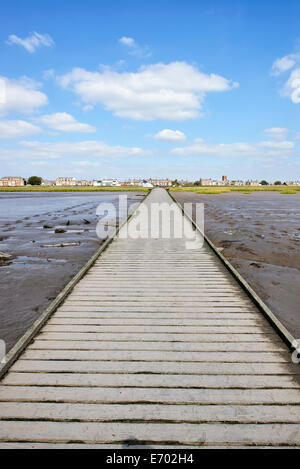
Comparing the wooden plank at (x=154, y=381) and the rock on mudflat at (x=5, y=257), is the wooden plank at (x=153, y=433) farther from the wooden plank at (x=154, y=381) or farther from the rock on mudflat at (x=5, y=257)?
the rock on mudflat at (x=5, y=257)

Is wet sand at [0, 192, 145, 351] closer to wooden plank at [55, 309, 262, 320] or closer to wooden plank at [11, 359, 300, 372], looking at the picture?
wooden plank at [55, 309, 262, 320]

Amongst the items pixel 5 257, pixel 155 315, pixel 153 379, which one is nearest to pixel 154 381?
pixel 153 379

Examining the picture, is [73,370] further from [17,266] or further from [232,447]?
[17,266]

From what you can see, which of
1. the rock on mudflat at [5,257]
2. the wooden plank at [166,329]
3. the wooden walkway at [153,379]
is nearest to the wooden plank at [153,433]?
the wooden walkway at [153,379]

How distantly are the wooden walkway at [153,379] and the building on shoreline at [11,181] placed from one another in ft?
614

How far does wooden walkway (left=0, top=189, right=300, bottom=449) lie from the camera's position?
2244 millimetres

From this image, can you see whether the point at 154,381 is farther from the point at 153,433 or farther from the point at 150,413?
the point at 153,433

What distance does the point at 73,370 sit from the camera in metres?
2.91

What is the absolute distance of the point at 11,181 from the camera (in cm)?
17275

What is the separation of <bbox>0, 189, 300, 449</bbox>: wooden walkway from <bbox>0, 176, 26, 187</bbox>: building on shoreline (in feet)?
614

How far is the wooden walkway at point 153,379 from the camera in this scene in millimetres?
2244

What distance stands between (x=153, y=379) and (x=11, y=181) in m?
195

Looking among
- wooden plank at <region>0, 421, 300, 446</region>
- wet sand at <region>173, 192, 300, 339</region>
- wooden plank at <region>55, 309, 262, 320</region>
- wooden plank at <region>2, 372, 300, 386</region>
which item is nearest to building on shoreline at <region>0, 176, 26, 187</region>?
wet sand at <region>173, 192, 300, 339</region>

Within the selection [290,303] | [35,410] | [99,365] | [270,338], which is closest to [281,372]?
[270,338]
